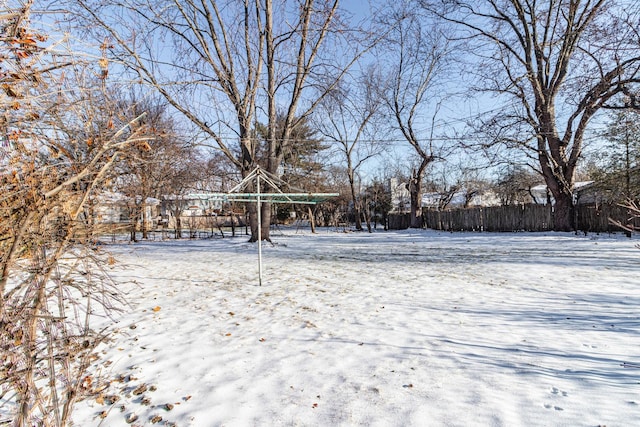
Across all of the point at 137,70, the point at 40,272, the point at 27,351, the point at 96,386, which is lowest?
the point at 96,386

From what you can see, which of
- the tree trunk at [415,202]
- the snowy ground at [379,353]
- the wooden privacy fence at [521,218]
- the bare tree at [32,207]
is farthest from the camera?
the tree trunk at [415,202]

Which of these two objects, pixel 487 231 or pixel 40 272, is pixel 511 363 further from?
pixel 487 231

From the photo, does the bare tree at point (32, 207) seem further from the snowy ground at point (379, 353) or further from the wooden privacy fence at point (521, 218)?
the wooden privacy fence at point (521, 218)

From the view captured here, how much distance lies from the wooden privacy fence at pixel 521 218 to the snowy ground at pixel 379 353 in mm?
9101

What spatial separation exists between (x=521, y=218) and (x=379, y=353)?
16540mm

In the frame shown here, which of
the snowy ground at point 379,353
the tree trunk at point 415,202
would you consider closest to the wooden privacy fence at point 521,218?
the tree trunk at point 415,202

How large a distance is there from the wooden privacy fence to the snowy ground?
29.9 ft

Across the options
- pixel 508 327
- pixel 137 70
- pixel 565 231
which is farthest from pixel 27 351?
pixel 565 231

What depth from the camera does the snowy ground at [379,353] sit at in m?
2.24

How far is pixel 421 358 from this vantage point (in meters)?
2.97

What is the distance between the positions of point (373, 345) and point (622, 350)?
218cm

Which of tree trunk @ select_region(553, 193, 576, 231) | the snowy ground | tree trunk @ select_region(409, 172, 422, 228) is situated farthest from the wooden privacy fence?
the snowy ground

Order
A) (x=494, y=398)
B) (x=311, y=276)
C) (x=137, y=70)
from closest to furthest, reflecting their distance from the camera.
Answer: (x=494, y=398) < (x=311, y=276) < (x=137, y=70)

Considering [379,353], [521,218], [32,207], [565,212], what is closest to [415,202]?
[521,218]
